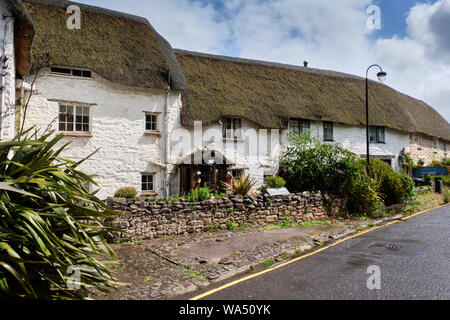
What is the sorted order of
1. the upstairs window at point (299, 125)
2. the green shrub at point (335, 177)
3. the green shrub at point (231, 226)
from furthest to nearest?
the upstairs window at point (299, 125), the green shrub at point (335, 177), the green shrub at point (231, 226)

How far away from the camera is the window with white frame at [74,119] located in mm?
12508

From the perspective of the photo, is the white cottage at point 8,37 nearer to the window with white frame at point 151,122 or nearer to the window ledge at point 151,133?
the window ledge at point 151,133

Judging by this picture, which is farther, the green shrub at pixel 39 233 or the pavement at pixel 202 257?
the pavement at pixel 202 257

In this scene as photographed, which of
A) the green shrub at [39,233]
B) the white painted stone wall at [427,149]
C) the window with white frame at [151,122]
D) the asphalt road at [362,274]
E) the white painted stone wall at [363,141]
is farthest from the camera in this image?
the white painted stone wall at [427,149]

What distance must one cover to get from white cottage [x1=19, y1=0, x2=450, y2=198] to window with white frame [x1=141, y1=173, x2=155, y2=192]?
5 centimetres

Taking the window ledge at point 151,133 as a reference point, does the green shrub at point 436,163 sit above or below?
below

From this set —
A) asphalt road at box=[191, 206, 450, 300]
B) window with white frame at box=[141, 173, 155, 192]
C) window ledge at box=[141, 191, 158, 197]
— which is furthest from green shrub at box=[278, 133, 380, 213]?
window with white frame at box=[141, 173, 155, 192]

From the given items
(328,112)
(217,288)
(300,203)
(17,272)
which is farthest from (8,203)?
(328,112)

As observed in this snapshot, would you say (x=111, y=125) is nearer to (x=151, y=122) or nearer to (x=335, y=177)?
(x=151, y=122)

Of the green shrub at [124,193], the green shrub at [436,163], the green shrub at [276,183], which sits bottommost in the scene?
the green shrub at [124,193]

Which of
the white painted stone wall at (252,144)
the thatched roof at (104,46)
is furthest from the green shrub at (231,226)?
the thatched roof at (104,46)

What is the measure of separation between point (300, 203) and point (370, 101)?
1587 centimetres

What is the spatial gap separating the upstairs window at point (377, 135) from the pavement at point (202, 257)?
1459 cm

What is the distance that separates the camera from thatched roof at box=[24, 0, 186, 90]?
1248 centimetres
